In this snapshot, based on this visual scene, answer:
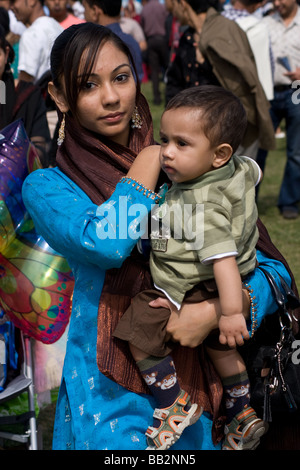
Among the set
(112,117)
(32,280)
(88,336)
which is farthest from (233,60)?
(88,336)

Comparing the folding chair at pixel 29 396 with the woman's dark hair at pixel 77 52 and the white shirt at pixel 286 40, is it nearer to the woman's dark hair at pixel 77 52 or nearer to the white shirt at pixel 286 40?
the woman's dark hair at pixel 77 52

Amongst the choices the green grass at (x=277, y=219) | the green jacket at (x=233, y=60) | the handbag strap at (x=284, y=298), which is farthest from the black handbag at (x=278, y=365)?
the green jacket at (x=233, y=60)

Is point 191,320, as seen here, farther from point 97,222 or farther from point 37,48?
point 37,48

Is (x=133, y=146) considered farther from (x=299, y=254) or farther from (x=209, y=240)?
(x=299, y=254)

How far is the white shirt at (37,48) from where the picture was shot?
Result: 5516mm

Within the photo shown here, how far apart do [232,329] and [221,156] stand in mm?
441

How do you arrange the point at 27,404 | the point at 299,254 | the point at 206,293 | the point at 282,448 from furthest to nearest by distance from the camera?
the point at 299,254 < the point at 27,404 < the point at 282,448 < the point at 206,293

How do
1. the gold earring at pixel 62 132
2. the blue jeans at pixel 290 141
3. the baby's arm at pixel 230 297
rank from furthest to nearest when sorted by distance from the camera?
the blue jeans at pixel 290 141 < the gold earring at pixel 62 132 < the baby's arm at pixel 230 297

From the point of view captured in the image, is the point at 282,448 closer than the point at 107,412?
No

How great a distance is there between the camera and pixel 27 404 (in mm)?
3223

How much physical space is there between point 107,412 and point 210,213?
63 cm

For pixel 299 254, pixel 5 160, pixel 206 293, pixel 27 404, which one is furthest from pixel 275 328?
pixel 299 254

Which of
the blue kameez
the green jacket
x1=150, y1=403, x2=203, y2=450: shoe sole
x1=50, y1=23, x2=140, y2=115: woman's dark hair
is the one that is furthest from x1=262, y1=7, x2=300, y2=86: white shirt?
x1=150, y1=403, x2=203, y2=450: shoe sole

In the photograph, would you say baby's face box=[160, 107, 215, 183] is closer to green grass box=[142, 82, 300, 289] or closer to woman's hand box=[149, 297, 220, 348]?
woman's hand box=[149, 297, 220, 348]
